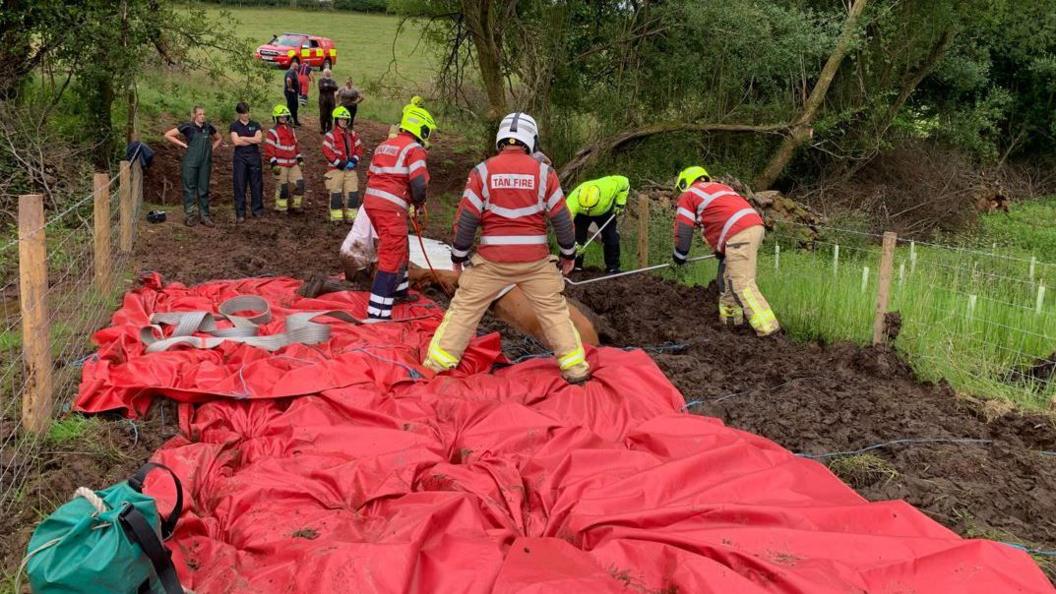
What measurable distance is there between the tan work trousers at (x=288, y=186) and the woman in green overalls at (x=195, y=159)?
1.16m

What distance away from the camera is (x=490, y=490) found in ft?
13.6

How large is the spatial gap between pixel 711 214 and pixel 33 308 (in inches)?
211

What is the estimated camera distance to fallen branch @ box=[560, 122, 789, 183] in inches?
539

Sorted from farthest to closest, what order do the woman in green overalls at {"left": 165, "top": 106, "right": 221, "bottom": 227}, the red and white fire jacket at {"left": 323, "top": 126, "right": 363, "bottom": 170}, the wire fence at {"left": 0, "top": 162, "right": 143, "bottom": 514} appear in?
the red and white fire jacket at {"left": 323, "top": 126, "right": 363, "bottom": 170}, the woman in green overalls at {"left": 165, "top": 106, "right": 221, "bottom": 227}, the wire fence at {"left": 0, "top": 162, "right": 143, "bottom": 514}

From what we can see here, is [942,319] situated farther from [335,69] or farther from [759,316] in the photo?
[335,69]

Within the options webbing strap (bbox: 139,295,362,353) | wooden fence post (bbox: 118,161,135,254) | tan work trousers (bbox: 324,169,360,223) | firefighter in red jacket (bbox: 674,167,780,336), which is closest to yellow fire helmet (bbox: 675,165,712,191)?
firefighter in red jacket (bbox: 674,167,780,336)

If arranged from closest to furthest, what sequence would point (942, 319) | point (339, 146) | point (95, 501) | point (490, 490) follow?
1. point (95, 501)
2. point (490, 490)
3. point (942, 319)
4. point (339, 146)

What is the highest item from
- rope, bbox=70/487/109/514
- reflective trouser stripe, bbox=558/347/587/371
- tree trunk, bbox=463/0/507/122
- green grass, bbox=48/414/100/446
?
tree trunk, bbox=463/0/507/122

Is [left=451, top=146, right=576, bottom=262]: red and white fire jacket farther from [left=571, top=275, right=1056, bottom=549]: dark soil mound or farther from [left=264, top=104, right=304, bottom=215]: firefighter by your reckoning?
[left=264, top=104, right=304, bottom=215]: firefighter

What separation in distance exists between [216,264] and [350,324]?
2982 millimetres

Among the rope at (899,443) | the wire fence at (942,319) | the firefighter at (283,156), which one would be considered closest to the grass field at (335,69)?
the firefighter at (283,156)

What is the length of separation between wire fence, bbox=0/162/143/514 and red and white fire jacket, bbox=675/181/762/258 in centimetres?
485

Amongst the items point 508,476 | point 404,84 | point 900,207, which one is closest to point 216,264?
point 508,476

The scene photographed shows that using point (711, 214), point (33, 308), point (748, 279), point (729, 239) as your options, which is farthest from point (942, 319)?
point (33, 308)
